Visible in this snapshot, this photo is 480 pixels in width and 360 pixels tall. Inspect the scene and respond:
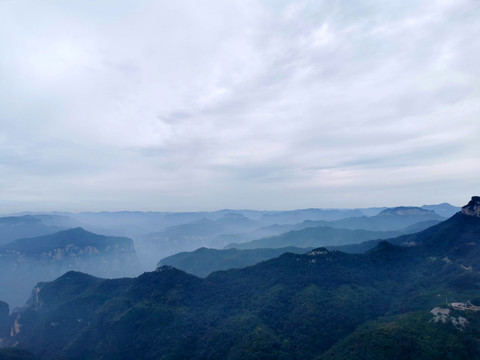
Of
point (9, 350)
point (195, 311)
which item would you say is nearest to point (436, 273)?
point (195, 311)

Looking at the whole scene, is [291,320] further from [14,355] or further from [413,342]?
[14,355]

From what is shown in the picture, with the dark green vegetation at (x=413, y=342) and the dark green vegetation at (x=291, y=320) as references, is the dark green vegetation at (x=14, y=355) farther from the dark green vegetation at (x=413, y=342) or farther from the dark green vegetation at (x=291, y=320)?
the dark green vegetation at (x=413, y=342)

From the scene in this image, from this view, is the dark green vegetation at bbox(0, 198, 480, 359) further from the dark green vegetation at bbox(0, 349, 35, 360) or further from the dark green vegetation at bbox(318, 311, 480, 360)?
the dark green vegetation at bbox(0, 349, 35, 360)

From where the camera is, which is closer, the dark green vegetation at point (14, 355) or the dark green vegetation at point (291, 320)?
the dark green vegetation at point (291, 320)

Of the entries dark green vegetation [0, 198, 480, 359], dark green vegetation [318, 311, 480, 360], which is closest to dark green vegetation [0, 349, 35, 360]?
dark green vegetation [0, 198, 480, 359]

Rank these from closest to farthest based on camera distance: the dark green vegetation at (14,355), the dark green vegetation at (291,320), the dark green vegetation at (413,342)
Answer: the dark green vegetation at (413,342) → the dark green vegetation at (291,320) → the dark green vegetation at (14,355)

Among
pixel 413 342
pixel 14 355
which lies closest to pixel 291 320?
pixel 413 342

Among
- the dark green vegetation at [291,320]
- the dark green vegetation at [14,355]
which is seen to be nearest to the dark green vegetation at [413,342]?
the dark green vegetation at [291,320]

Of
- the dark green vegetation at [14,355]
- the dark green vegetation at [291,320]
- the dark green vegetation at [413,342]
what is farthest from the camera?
the dark green vegetation at [14,355]
